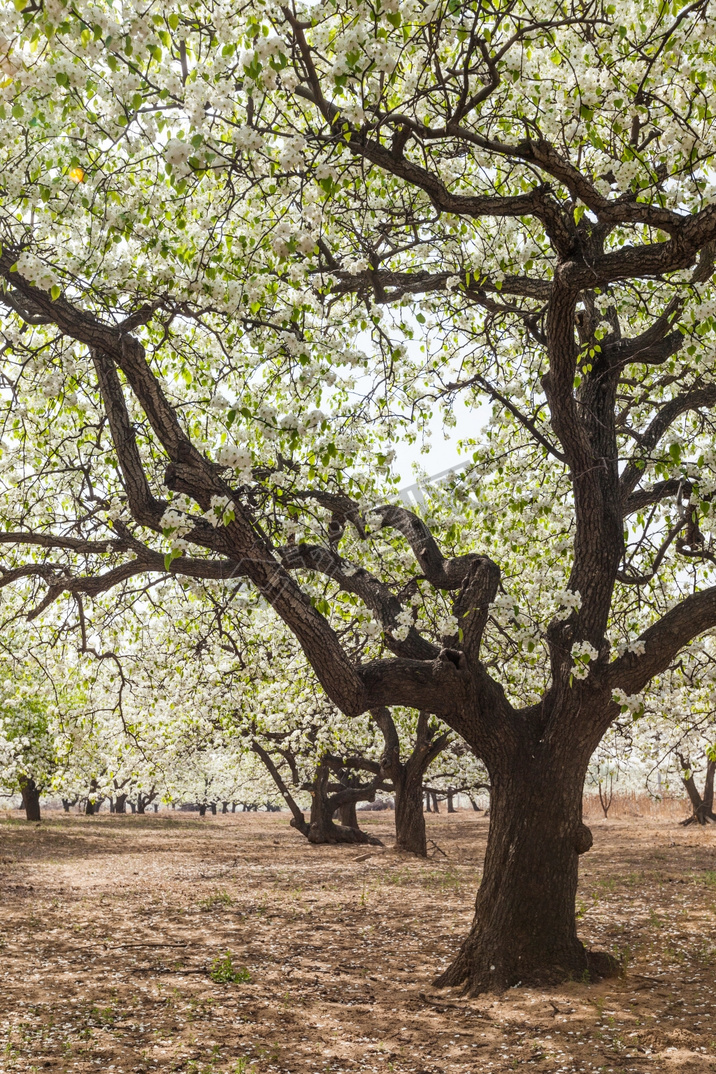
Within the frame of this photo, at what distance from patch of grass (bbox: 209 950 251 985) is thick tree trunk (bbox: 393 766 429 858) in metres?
9.34

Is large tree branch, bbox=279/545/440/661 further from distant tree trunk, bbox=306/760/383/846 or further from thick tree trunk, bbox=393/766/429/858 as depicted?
distant tree trunk, bbox=306/760/383/846

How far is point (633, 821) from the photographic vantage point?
104ft

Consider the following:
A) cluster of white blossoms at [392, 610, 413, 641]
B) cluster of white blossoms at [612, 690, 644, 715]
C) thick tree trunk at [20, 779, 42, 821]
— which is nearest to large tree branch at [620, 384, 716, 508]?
cluster of white blossoms at [612, 690, 644, 715]

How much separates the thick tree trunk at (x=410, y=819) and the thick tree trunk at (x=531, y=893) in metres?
10.2

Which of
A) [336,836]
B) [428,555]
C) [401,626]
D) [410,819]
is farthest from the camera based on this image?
[336,836]

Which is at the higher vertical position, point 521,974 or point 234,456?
point 234,456

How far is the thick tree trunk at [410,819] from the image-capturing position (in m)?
17.3

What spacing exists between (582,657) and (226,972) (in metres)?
4.43

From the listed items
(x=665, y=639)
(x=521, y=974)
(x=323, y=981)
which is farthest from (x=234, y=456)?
(x=323, y=981)

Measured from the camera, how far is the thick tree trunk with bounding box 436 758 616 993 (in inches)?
268

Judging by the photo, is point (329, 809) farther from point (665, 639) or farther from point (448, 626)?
point (665, 639)

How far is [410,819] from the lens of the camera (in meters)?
18.1

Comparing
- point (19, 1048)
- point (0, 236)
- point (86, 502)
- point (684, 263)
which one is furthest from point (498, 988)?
point (0, 236)

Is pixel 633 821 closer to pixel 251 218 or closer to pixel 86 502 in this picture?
pixel 86 502
